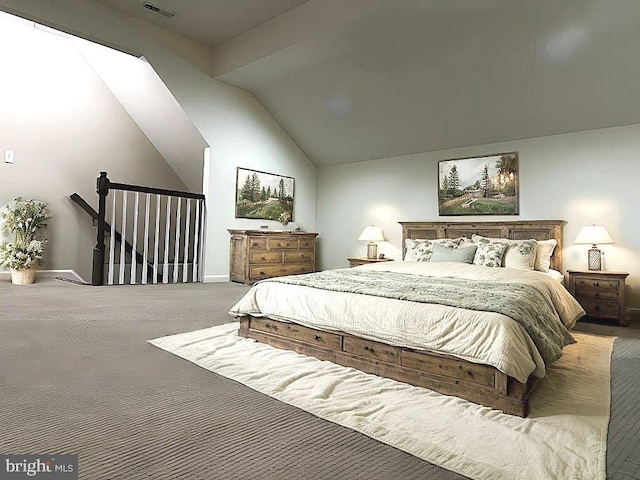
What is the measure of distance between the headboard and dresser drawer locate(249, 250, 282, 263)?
1.85 meters

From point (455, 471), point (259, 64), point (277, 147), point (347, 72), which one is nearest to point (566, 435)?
point (455, 471)

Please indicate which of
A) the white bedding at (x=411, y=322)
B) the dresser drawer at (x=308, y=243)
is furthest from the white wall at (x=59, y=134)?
the white bedding at (x=411, y=322)

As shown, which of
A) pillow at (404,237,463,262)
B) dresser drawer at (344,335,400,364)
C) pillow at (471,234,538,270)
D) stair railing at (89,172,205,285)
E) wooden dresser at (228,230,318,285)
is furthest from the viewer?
wooden dresser at (228,230,318,285)

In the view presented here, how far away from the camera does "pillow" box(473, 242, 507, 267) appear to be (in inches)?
165

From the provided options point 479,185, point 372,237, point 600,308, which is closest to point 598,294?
point 600,308

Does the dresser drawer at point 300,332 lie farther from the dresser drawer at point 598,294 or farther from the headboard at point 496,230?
the headboard at point 496,230

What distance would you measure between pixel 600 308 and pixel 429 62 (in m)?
3.15

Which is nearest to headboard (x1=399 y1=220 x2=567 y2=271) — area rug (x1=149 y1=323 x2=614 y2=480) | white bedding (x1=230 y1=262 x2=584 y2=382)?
white bedding (x1=230 y1=262 x2=584 y2=382)

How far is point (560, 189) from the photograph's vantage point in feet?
15.7

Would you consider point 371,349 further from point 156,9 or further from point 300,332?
point 156,9

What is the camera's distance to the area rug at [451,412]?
144 centimetres

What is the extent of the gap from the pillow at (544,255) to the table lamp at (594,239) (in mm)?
252

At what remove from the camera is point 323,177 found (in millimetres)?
7258

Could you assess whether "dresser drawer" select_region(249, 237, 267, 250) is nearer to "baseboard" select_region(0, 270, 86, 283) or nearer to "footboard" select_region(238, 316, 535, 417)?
"baseboard" select_region(0, 270, 86, 283)
